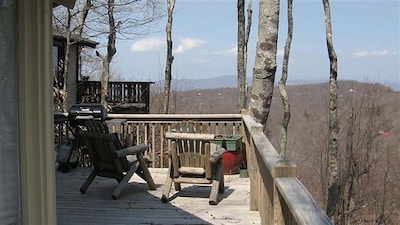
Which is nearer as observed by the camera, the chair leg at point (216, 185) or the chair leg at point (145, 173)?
the chair leg at point (216, 185)

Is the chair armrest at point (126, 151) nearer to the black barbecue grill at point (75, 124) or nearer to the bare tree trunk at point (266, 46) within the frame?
the black barbecue grill at point (75, 124)

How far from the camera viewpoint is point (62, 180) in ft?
21.7

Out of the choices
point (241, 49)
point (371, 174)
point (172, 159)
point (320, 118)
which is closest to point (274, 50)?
point (172, 159)

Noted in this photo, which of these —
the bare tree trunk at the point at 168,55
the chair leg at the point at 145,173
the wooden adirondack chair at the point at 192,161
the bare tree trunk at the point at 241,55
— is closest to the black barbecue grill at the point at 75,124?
the chair leg at the point at 145,173

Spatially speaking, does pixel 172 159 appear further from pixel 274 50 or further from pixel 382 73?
pixel 382 73

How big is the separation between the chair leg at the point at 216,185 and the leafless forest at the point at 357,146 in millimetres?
10840

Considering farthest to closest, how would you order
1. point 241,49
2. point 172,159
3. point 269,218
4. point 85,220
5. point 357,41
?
point 357,41, point 241,49, point 172,159, point 85,220, point 269,218

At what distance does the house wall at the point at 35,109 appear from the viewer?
2.59m

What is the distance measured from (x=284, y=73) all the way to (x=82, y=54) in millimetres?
9909

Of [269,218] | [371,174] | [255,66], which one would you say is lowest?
[371,174]

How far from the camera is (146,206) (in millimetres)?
5238

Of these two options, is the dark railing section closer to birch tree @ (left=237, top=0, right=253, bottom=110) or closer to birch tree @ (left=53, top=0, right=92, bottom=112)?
birch tree @ (left=53, top=0, right=92, bottom=112)

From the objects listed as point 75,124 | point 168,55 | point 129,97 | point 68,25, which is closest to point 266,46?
point 75,124

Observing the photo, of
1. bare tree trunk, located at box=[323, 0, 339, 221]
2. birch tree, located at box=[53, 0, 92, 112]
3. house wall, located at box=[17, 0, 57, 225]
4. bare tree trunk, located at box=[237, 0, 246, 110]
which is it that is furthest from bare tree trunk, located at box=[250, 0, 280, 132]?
birch tree, located at box=[53, 0, 92, 112]
